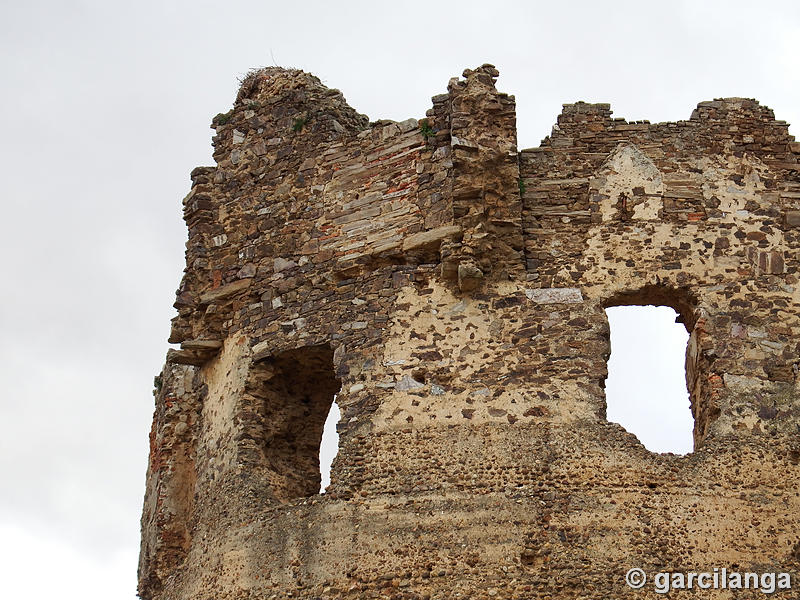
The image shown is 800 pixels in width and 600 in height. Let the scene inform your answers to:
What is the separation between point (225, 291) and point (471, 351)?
9.64ft

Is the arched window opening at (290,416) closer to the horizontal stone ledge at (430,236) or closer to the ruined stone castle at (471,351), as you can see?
the ruined stone castle at (471,351)

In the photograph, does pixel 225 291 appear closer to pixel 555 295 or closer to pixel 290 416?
pixel 290 416

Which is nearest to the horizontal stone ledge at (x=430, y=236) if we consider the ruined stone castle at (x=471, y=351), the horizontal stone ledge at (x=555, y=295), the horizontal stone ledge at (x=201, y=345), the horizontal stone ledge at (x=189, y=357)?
the ruined stone castle at (x=471, y=351)

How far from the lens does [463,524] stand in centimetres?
1306

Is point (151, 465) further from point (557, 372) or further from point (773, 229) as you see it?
point (773, 229)

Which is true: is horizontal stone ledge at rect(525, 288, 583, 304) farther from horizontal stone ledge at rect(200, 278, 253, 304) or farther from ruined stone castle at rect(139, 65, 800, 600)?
horizontal stone ledge at rect(200, 278, 253, 304)

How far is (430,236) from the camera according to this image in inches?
566

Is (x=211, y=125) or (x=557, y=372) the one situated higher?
(x=211, y=125)

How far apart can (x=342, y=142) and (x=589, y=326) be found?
328 cm

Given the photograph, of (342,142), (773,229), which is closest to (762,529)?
(773,229)

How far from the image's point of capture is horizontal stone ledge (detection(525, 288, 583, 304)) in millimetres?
13961

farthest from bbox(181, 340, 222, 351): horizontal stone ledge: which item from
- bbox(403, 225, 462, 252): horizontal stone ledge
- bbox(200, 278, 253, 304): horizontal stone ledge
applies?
bbox(403, 225, 462, 252): horizontal stone ledge

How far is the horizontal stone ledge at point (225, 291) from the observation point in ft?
50.6

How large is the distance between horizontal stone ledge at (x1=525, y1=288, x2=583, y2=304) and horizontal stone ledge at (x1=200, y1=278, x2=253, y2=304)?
9.83ft
